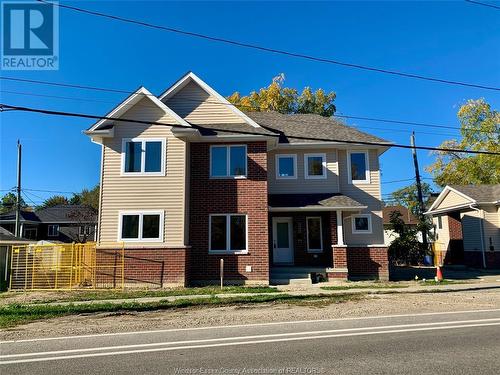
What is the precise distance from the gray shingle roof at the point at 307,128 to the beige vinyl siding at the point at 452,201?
9080 millimetres

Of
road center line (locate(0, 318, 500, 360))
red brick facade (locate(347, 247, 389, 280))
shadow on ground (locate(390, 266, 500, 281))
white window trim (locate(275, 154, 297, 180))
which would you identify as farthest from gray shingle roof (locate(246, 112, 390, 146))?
road center line (locate(0, 318, 500, 360))

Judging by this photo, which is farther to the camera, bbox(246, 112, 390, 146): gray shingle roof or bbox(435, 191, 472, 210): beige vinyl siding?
bbox(435, 191, 472, 210): beige vinyl siding

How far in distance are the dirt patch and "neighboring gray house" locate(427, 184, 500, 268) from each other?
1259 centimetres

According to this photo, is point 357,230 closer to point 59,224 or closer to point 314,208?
point 314,208

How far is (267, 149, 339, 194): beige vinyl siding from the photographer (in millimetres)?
19297

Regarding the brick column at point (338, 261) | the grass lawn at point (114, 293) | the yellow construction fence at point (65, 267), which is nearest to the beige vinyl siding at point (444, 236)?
the brick column at point (338, 261)

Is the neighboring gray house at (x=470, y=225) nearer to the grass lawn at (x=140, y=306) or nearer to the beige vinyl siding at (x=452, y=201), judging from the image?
the beige vinyl siding at (x=452, y=201)

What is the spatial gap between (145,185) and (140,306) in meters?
6.10

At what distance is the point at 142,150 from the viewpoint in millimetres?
16703

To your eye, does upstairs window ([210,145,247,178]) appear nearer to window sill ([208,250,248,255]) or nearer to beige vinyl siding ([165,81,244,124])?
beige vinyl siding ([165,81,244,124])

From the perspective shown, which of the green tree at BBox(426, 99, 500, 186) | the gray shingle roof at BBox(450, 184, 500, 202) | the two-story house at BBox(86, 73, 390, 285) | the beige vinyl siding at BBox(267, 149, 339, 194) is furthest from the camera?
the green tree at BBox(426, 99, 500, 186)

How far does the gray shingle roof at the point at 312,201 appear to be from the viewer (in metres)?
17.7

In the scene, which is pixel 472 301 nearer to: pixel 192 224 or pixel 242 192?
pixel 242 192

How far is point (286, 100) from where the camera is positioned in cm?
3888
